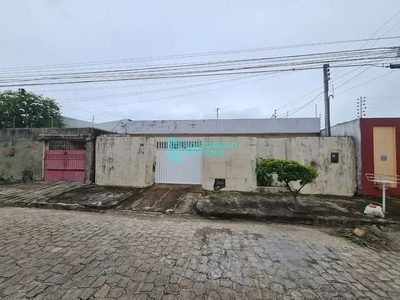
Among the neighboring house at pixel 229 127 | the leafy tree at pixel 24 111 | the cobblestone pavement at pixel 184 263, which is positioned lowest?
the cobblestone pavement at pixel 184 263

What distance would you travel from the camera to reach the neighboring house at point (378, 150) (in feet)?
26.9

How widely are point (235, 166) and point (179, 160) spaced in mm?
2420

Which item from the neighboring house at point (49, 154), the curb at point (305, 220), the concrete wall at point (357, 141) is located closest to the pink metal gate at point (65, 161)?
the neighboring house at point (49, 154)

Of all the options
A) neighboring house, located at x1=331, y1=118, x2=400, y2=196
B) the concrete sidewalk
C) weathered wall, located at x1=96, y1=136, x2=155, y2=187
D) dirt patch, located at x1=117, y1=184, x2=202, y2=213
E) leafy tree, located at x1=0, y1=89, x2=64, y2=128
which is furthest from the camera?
leafy tree, located at x1=0, y1=89, x2=64, y2=128

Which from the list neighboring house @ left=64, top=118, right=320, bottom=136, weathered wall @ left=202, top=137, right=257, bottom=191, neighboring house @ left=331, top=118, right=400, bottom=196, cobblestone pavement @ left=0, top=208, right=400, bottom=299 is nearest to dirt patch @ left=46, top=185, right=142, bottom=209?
cobblestone pavement @ left=0, top=208, right=400, bottom=299

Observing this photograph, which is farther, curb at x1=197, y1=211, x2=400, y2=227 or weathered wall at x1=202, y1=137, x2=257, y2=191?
weathered wall at x1=202, y1=137, x2=257, y2=191

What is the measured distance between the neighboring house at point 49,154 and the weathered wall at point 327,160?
882 centimetres

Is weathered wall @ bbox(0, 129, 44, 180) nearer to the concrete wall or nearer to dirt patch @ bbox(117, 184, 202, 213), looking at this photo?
dirt patch @ bbox(117, 184, 202, 213)

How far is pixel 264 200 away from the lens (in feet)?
24.5

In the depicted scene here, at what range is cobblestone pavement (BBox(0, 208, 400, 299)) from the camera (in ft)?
8.66

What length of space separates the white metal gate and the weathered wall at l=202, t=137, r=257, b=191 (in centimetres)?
45

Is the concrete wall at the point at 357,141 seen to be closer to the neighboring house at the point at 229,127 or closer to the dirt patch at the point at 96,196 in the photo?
the neighboring house at the point at 229,127

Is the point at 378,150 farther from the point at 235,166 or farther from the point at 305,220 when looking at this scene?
the point at 235,166

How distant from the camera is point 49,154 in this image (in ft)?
34.7
